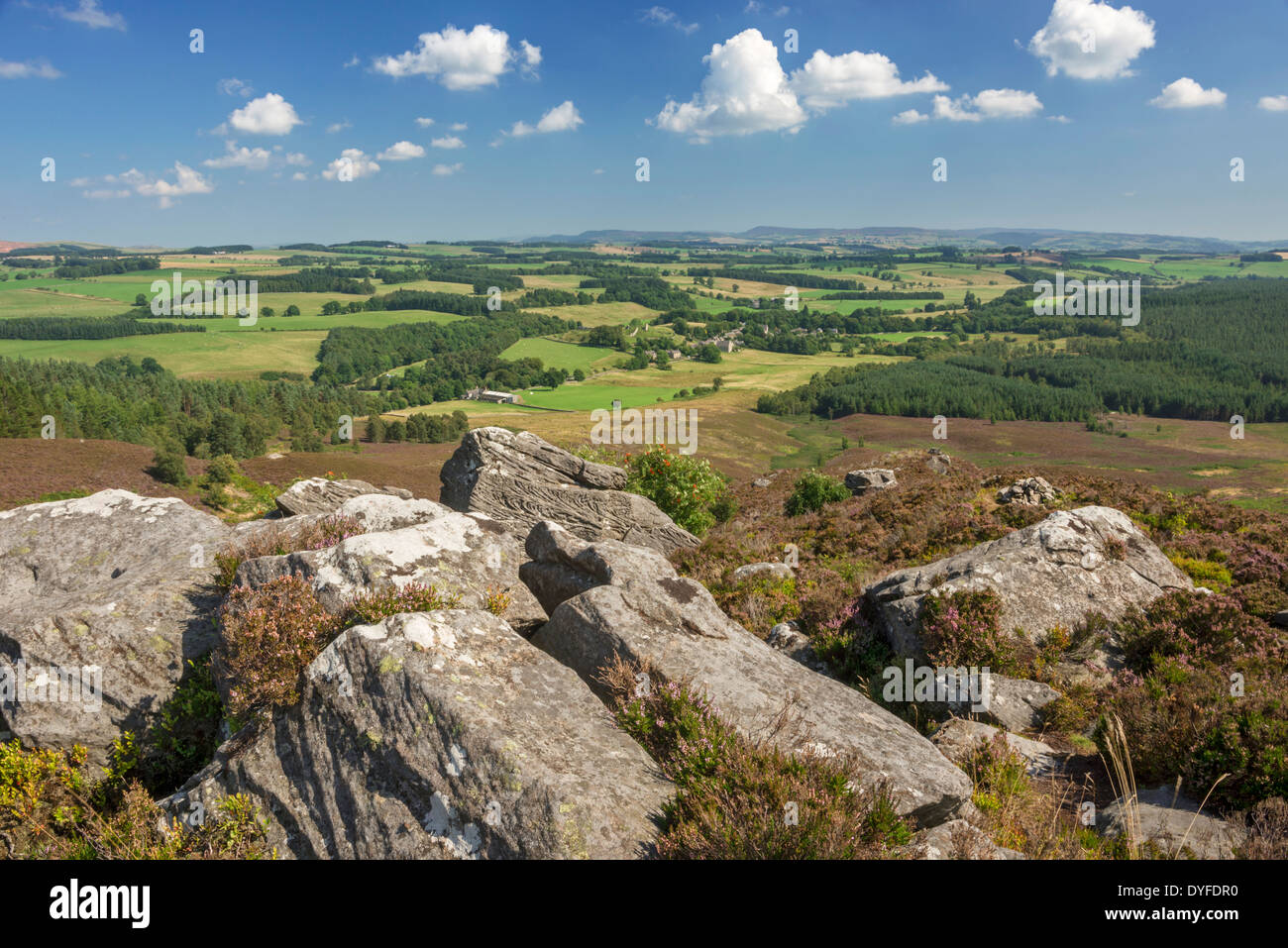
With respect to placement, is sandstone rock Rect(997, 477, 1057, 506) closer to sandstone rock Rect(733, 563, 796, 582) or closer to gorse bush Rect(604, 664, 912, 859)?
sandstone rock Rect(733, 563, 796, 582)

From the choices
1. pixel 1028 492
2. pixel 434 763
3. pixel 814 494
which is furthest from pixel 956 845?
pixel 814 494

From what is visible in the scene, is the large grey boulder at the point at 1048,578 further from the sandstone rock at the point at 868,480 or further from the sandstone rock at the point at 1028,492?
the sandstone rock at the point at 868,480

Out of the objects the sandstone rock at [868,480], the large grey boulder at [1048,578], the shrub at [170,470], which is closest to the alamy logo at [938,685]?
the large grey boulder at [1048,578]

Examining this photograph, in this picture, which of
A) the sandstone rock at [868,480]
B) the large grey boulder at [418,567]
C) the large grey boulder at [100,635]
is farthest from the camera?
the sandstone rock at [868,480]

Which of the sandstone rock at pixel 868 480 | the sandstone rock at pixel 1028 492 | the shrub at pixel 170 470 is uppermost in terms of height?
the sandstone rock at pixel 1028 492

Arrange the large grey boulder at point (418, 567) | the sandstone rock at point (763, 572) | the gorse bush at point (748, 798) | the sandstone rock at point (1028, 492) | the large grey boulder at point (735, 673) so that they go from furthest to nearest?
1. the sandstone rock at point (1028, 492)
2. the sandstone rock at point (763, 572)
3. the large grey boulder at point (418, 567)
4. the large grey boulder at point (735, 673)
5. the gorse bush at point (748, 798)
